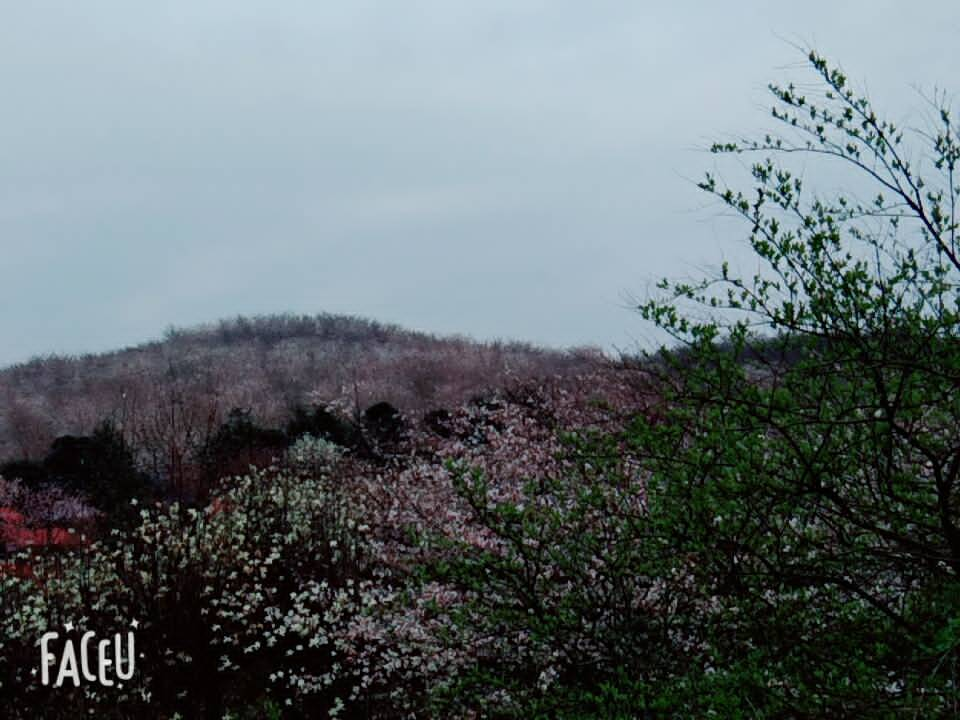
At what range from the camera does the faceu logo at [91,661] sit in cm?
718

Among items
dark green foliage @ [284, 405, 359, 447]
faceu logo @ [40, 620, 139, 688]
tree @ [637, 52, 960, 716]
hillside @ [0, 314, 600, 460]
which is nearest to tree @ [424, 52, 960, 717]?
tree @ [637, 52, 960, 716]

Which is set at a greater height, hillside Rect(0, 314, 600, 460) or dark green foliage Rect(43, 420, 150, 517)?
hillside Rect(0, 314, 600, 460)

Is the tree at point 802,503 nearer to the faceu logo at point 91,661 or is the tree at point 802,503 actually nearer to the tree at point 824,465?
the tree at point 824,465

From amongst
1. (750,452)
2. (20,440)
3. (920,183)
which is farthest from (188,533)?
(20,440)

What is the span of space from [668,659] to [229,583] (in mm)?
A: 5630

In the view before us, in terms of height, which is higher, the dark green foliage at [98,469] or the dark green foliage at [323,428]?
the dark green foliage at [323,428]

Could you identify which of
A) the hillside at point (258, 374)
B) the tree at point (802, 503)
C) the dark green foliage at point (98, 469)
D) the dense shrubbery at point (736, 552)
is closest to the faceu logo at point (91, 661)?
the dense shrubbery at point (736, 552)

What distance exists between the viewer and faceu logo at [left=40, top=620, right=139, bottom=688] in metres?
7.18

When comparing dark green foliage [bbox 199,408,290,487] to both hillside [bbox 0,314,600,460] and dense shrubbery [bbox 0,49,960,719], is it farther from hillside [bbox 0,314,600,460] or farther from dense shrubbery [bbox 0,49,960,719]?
dense shrubbery [bbox 0,49,960,719]

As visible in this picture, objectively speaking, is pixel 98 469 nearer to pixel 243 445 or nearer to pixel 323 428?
pixel 243 445

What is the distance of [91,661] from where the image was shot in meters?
8.14

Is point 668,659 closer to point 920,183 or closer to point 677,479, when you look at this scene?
point 677,479

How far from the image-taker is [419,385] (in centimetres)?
2975

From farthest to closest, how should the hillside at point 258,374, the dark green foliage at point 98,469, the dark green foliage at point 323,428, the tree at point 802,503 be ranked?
1. the hillside at point 258,374
2. the dark green foliage at point 323,428
3. the dark green foliage at point 98,469
4. the tree at point 802,503
